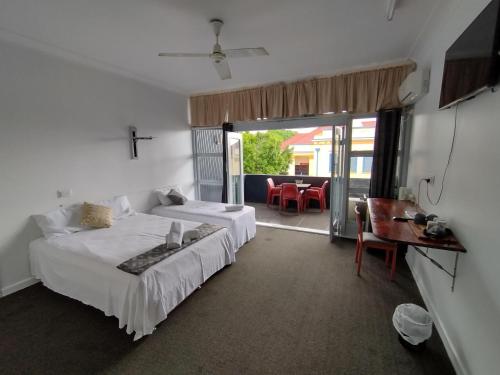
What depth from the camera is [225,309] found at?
2156mm

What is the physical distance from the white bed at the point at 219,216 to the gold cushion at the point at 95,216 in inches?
39.5

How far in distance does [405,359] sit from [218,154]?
411 centimetres

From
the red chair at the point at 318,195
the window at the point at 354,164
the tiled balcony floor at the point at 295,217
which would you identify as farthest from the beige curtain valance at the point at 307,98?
the red chair at the point at 318,195

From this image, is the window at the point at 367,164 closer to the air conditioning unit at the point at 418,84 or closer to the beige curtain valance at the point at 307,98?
the beige curtain valance at the point at 307,98

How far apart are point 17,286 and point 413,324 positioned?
3.80 m

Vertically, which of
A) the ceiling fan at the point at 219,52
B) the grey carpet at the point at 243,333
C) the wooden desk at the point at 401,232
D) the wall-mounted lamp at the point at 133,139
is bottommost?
the grey carpet at the point at 243,333

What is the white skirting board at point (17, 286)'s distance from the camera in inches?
93.6

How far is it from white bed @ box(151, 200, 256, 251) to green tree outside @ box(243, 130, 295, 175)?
4354 mm

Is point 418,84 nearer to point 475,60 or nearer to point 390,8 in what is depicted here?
point 390,8

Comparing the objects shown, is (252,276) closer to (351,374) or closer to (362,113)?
(351,374)

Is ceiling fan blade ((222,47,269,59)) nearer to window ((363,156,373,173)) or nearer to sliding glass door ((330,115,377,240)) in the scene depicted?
sliding glass door ((330,115,377,240))

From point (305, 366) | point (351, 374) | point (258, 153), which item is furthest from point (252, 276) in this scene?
point (258, 153)

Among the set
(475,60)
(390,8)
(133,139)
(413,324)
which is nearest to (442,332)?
(413,324)

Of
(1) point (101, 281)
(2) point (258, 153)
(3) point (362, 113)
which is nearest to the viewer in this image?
(1) point (101, 281)
